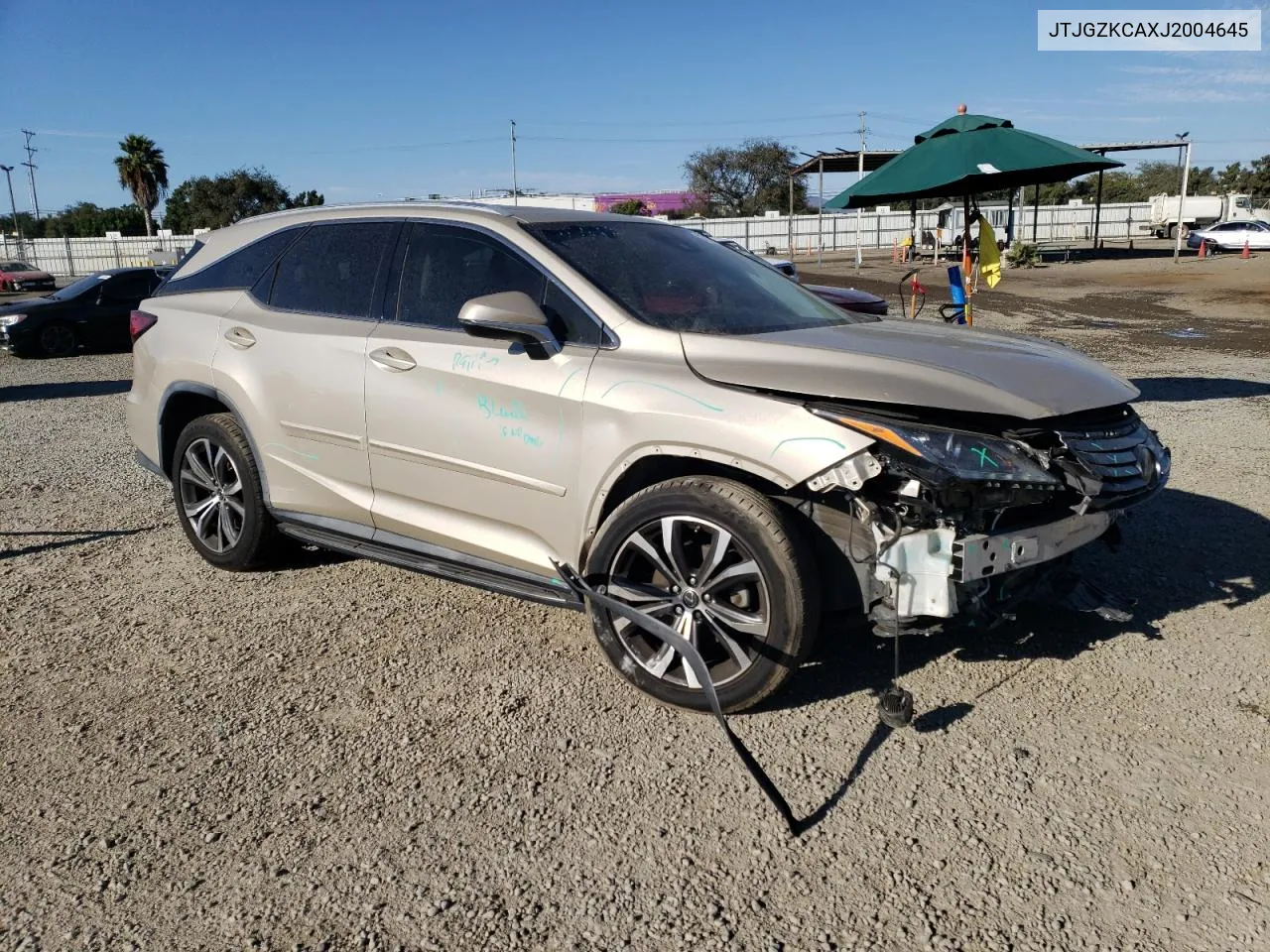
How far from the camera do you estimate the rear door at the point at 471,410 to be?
146 inches

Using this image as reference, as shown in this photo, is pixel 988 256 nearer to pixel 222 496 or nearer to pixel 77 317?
pixel 222 496

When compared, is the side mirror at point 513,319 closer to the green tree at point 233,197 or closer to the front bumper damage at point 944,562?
the front bumper damage at point 944,562

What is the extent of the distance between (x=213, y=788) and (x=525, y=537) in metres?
1.38

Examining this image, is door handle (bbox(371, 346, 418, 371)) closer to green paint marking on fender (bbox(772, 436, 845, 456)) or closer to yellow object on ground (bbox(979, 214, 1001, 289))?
green paint marking on fender (bbox(772, 436, 845, 456))

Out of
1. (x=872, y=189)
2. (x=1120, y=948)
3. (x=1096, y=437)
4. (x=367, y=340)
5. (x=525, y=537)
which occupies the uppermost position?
(x=872, y=189)

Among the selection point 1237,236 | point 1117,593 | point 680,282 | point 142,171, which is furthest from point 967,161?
point 142,171

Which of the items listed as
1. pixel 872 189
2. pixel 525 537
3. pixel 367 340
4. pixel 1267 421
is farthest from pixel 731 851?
pixel 1267 421

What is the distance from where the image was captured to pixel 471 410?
3898 millimetres

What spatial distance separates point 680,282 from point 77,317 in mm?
15662

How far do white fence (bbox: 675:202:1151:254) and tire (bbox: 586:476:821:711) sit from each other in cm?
4431

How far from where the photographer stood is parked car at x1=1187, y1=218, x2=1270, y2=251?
39781 mm

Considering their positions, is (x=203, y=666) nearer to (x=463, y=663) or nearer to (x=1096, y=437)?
(x=463, y=663)

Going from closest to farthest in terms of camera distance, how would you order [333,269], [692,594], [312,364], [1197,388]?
[692,594] < [312,364] < [333,269] < [1197,388]

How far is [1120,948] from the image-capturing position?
2346mm
